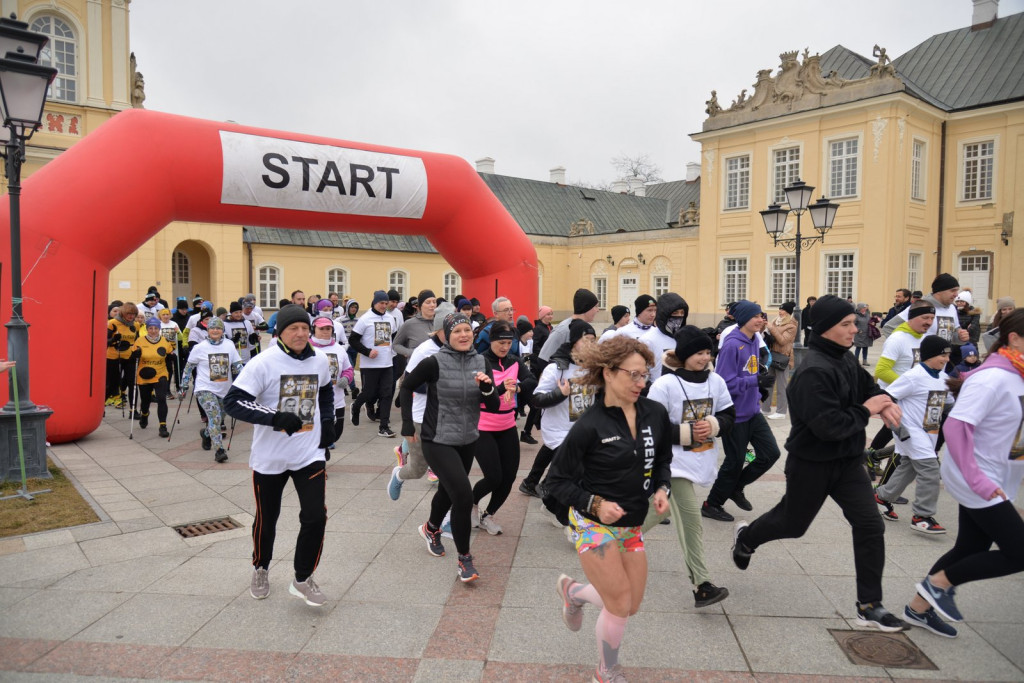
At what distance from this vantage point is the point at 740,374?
19.7 feet

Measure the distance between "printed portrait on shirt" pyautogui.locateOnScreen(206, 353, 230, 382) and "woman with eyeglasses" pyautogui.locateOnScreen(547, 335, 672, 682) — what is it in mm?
6770

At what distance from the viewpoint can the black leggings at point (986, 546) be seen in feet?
12.1

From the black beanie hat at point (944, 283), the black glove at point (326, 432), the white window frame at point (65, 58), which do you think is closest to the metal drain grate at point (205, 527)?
the black glove at point (326, 432)

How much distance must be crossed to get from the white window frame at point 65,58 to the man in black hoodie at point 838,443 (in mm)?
24520

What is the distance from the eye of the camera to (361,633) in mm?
4070

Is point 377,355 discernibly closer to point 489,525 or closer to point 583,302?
point 583,302

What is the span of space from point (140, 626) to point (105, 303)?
647 cm

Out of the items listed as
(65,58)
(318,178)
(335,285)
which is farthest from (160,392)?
(335,285)

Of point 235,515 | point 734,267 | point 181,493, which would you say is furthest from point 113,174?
point 734,267

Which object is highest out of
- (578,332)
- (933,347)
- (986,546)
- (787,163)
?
(787,163)

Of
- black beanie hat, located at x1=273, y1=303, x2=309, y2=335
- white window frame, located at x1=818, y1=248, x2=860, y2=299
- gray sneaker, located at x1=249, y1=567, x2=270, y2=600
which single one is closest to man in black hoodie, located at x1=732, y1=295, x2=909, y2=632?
black beanie hat, located at x1=273, y1=303, x2=309, y2=335

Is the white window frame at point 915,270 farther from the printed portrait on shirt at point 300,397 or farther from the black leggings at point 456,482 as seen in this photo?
the printed portrait on shirt at point 300,397

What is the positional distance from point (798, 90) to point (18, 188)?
2716cm

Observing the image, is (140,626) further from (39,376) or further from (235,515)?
(39,376)
